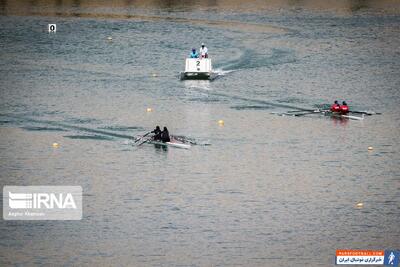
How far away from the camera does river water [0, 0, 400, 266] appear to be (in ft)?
137

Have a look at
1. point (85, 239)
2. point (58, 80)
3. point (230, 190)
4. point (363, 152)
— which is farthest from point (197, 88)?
point (85, 239)

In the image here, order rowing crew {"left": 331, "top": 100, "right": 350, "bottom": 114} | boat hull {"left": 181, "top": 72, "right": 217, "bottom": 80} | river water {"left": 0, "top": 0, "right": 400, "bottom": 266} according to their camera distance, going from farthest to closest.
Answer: boat hull {"left": 181, "top": 72, "right": 217, "bottom": 80}
rowing crew {"left": 331, "top": 100, "right": 350, "bottom": 114}
river water {"left": 0, "top": 0, "right": 400, "bottom": 266}

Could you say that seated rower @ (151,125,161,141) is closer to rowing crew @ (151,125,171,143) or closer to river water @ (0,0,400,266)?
rowing crew @ (151,125,171,143)

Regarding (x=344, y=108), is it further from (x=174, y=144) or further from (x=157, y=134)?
(x=157, y=134)

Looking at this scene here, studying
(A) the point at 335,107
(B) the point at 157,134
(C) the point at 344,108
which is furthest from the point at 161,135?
(C) the point at 344,108

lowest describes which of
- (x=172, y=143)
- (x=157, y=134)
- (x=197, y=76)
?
(x=172, y=143)

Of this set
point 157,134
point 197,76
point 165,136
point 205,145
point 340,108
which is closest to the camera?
point 165,136

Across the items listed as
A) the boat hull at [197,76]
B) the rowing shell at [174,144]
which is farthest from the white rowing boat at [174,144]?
the boat hull at [197,76]

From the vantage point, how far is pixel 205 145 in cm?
5416

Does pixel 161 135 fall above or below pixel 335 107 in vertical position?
below

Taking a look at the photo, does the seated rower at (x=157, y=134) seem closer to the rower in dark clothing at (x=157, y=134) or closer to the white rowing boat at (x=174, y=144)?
the rower in dark clothing at (x=157, y=134)

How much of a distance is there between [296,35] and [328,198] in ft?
151

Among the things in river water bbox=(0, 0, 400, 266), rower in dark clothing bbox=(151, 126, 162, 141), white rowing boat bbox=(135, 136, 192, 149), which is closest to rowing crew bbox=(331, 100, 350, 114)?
river water bbox=(0, 0, 400, 266)

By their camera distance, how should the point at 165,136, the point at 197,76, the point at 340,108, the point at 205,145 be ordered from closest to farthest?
the point at 165,136, the point at 205,145, the point at 340,108, the point at 197,76
